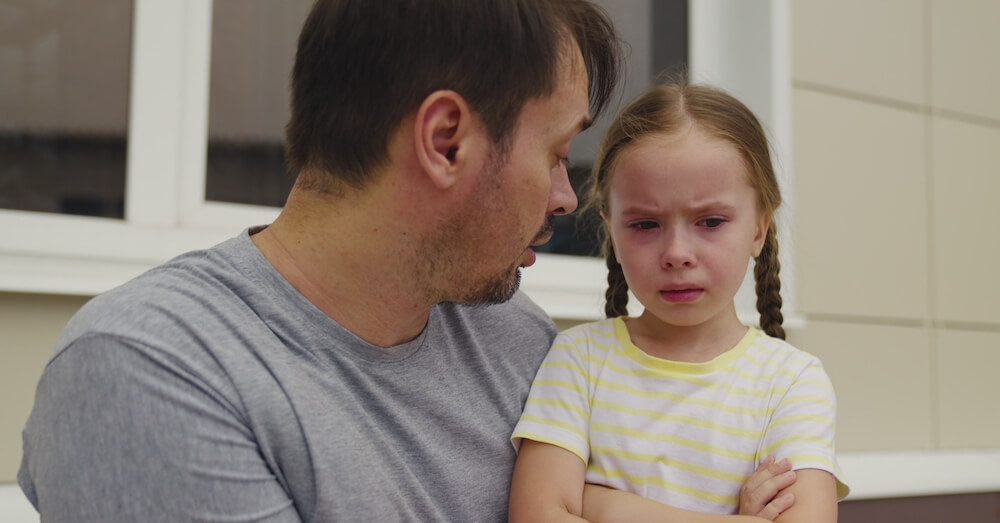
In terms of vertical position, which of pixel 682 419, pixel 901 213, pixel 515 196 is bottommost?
pixel 682 419

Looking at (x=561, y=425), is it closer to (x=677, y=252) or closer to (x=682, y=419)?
(x=682, y=419)

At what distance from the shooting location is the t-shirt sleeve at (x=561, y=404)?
4.33ft

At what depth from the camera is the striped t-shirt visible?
1261 millimetres

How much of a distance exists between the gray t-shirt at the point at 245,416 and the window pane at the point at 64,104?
0.89 meters

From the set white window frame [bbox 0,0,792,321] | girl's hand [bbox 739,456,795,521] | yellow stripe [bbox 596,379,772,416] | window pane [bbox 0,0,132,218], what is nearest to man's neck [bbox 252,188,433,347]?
yellow stripe [bbox 596,379,772,416]

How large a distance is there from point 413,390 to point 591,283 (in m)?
1.31

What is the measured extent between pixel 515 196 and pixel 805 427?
0.51 meters

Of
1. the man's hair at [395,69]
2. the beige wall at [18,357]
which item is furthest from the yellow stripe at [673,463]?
the beige wall at [18,357]

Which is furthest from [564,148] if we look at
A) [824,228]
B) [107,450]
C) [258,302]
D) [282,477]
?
[824,228]

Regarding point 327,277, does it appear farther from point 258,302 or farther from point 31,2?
point 31,2

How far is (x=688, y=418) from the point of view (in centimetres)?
130

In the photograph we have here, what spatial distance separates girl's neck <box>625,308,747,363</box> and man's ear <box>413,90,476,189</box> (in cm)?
42

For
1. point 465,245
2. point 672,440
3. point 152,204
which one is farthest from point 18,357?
point 672,440

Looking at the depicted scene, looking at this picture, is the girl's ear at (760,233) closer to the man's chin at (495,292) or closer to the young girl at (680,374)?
the young girl at (680,374)
